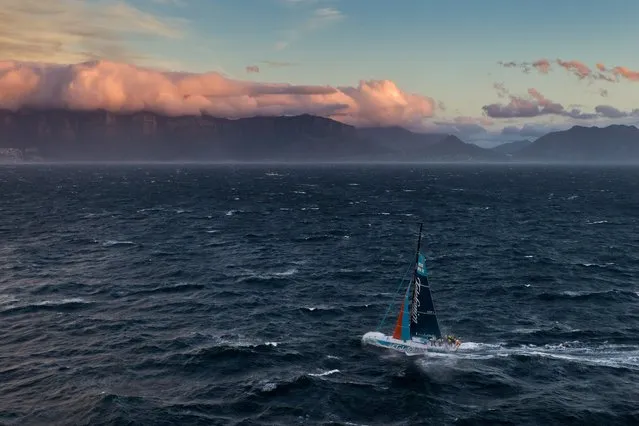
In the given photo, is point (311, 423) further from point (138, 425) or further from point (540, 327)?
point (540, 327)

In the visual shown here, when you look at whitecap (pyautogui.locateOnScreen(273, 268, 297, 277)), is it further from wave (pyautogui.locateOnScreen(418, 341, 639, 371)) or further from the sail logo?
wave (pyautogui.locateOnScreen(418, 341, 639, 371))

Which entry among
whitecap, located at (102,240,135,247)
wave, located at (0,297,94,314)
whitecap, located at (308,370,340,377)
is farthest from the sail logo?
whitecap, located at (102,240,135,247)

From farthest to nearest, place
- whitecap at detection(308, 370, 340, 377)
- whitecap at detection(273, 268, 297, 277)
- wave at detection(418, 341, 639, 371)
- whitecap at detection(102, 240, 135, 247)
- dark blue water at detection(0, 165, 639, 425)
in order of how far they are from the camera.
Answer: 1. whitecap at detection(102, 240, 135, 247)
2. whitecap at detection(273, 268, 297, 277)
3. wave at detection(418, 341, 639, 371)
4. whitecap at detection(308, 370, 340, 377)
5. dark blue water at detection(0, 165, 639, 425)

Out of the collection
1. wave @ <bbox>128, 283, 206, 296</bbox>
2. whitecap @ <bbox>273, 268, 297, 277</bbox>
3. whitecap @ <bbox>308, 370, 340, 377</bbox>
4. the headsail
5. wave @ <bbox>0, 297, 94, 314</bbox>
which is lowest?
whitecap @ <bbox>308, 370, 340, 377</bbox>

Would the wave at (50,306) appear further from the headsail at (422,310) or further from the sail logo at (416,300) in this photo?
the headsail at (422,310)

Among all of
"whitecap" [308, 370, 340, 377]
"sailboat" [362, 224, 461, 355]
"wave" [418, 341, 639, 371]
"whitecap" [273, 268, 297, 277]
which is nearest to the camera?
"whitecap" [308, 370, 340, 377]

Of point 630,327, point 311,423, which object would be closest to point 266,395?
point 311,423

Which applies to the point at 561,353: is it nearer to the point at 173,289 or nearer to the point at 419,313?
the point at 419,313
